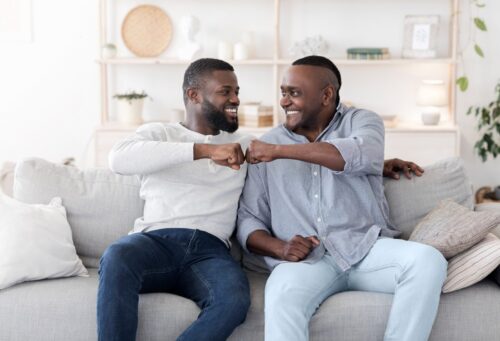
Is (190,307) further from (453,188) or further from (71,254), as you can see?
(453,188)

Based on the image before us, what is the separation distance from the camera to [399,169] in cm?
296

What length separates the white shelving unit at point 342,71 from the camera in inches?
195

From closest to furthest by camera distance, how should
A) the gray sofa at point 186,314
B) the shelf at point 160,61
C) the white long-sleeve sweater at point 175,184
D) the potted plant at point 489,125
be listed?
the gray sofa at point 186,314 → the white long-sleeve sweater at point 175,184 → the potted plant at point 489,125 → the shelf at point 160,61

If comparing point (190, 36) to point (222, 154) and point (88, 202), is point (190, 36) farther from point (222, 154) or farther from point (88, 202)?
point (222, 154)

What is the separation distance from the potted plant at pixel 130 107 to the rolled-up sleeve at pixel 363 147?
2557 mm

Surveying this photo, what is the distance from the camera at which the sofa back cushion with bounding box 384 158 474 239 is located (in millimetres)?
2875

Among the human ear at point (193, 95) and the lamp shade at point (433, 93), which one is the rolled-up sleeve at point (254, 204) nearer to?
the human ear at point (193, 95)

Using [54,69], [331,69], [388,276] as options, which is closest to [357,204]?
[388,276]

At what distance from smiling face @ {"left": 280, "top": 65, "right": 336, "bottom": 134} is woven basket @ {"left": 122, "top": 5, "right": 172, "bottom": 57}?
2541 millimetres

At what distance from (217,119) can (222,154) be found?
32 centimetres

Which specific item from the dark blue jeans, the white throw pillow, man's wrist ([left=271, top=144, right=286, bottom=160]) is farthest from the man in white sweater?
the white throw pillow

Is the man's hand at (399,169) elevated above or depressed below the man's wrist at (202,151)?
below

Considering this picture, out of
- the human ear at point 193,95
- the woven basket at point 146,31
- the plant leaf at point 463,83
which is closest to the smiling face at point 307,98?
the human ear at point 193,95

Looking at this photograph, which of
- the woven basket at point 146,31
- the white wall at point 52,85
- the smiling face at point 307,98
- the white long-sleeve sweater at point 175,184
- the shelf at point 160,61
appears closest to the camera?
the white long-sleeve sweater at point 175,184
